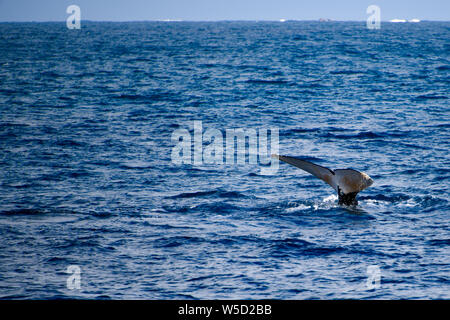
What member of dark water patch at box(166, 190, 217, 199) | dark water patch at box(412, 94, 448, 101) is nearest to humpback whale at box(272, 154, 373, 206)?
dark water patch at box(166, 190, 217, 199)

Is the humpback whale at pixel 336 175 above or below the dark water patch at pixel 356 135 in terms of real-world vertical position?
above

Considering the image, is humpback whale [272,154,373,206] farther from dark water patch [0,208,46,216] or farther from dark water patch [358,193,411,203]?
dark water patch [0,208,46,216]

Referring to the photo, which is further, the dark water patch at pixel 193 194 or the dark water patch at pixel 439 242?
the dark water patch at pixel 193 194

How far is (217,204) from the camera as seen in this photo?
19.2m

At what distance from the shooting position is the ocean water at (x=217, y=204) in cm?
1330

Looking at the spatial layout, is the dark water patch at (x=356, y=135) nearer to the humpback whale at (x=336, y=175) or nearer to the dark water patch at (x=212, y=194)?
the dark water patch at (x=212, y=194)

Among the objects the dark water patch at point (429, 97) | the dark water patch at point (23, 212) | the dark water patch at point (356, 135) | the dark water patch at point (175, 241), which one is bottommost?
the dark water patch at point (175, 241)

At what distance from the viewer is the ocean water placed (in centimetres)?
1330

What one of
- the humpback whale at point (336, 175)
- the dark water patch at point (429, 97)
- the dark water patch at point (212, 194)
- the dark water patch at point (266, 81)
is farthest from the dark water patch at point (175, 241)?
the dark water patch at point (266, 81)

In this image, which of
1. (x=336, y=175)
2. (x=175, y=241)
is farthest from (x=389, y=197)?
(x=175, y=241)

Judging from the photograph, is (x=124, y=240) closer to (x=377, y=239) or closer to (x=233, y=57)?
(x=377, y=239)

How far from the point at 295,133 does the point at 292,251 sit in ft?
58.0

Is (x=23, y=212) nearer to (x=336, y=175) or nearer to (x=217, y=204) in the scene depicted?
(x=217, y=204)
